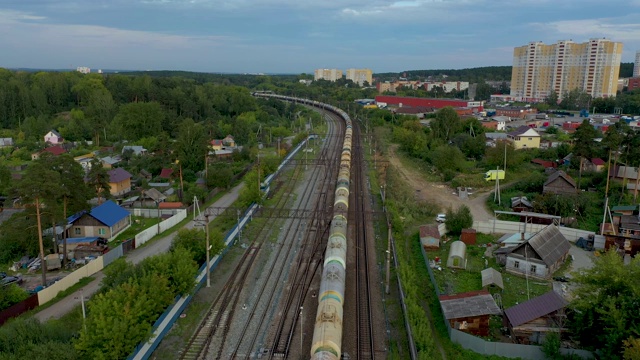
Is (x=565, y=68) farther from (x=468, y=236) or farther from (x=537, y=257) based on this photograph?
(x=537, y=257)

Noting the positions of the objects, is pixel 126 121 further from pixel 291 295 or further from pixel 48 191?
pixel 291 295

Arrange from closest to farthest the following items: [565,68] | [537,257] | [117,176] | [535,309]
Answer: [535,309]
[537,257]
[117,176]
[565,68]

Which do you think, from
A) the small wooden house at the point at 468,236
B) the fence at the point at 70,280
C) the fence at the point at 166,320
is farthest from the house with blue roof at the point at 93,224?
the small wooden house at the point at 468,236

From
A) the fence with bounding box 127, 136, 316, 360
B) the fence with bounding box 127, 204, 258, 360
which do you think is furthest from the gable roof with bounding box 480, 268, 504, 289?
the fence with bounding box 127, 204, 258, 360

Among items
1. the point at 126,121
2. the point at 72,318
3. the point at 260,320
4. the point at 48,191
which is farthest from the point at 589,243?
the point at 126,121

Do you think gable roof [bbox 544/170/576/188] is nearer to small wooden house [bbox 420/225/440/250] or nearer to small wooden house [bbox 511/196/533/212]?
small wooden house [bbox 511/196/533/212]

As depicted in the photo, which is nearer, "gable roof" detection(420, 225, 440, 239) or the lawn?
the lawn

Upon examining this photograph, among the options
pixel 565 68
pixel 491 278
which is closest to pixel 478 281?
pixel 491 278
